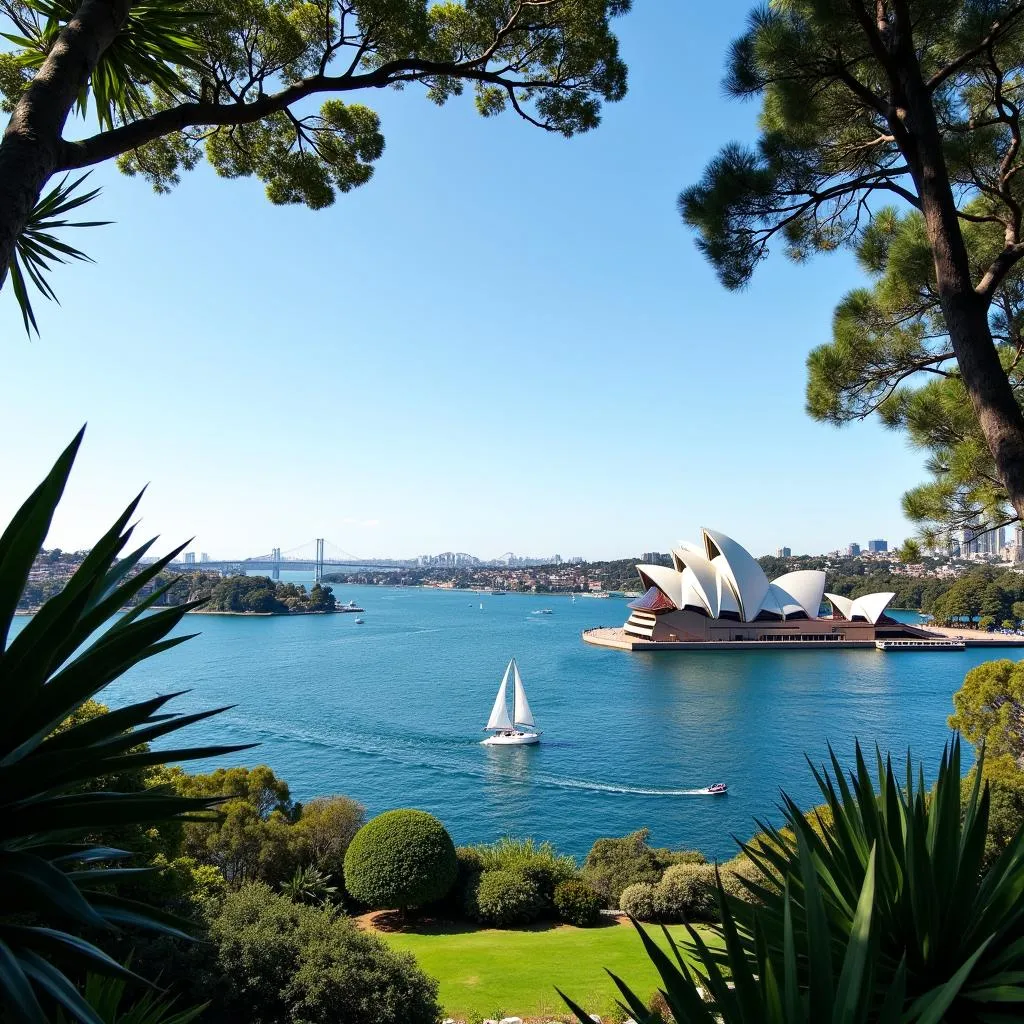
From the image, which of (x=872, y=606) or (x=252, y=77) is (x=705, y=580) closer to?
(x=872, y=606)

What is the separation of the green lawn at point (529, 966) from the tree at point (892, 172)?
16.0 feet

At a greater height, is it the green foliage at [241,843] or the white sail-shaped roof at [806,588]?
the white sail-shaped roof at [806,588]

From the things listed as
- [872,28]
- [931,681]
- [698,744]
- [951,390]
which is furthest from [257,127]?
[931,681]

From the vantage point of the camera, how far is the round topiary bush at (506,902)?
9094 mm

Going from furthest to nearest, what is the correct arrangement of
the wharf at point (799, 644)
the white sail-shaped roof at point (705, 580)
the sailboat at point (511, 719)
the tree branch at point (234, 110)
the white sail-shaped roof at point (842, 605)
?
the white sail-shaped roof at point (842, 605), the white sail-shaped roof at point (705, 580), the wharf at point (799, 644), the sailboat at point (511, 719), the tree branch at point (234, 110)

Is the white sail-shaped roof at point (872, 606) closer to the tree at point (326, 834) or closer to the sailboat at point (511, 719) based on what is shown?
the sailboat at point (511, 719)

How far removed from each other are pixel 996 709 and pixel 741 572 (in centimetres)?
3354

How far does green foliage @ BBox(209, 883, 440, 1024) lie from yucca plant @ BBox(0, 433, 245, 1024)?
13.9ft

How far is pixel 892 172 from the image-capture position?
390 cm

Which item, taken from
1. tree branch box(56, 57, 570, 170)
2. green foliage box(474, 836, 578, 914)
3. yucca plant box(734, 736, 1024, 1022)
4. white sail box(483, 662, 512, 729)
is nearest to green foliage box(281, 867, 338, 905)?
green foliage box(474, 836, 578, 914)

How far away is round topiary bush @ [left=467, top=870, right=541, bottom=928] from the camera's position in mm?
9094

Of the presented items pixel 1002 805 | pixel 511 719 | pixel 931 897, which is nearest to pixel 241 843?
pixel 1002 805

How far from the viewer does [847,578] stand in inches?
3164

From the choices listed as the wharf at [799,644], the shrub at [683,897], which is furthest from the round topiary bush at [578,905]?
the wharf at [799,644]
